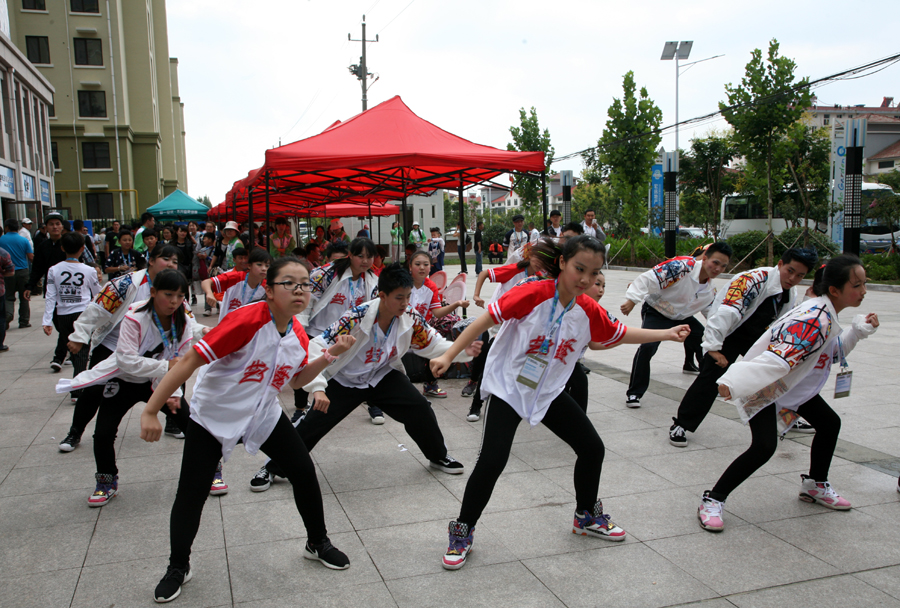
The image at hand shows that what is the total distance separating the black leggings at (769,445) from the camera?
3328mm

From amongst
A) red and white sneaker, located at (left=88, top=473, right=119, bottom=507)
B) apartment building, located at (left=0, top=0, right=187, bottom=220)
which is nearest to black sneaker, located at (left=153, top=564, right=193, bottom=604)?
red and white sneaker, located at (left=88, top=473, right=119, bottom=507)

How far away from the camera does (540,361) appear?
306 cm

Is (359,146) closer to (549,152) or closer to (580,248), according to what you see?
(580,248)

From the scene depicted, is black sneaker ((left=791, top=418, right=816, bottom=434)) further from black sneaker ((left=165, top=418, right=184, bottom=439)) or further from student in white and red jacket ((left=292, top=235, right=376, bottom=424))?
black sneaker ((left=165, top=418, right=184, bottom=439))

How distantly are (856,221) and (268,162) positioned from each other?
10.7 metres

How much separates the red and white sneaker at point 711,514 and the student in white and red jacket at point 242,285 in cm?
361

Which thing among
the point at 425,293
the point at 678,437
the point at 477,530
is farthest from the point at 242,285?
the point at 678,437

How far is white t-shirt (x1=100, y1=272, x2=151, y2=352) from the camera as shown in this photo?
4.46m

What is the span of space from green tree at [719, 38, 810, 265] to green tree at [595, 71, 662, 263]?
3180 millimetres

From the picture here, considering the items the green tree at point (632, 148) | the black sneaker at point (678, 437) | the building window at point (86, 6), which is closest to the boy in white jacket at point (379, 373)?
the black sneaker at point (678, 437)

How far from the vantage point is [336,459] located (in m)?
4.50

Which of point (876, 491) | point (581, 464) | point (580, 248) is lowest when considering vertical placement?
point (876, 491)

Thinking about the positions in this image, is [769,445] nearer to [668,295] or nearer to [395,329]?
[395,329]

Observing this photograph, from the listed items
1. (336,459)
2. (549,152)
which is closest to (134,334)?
(336,459)
